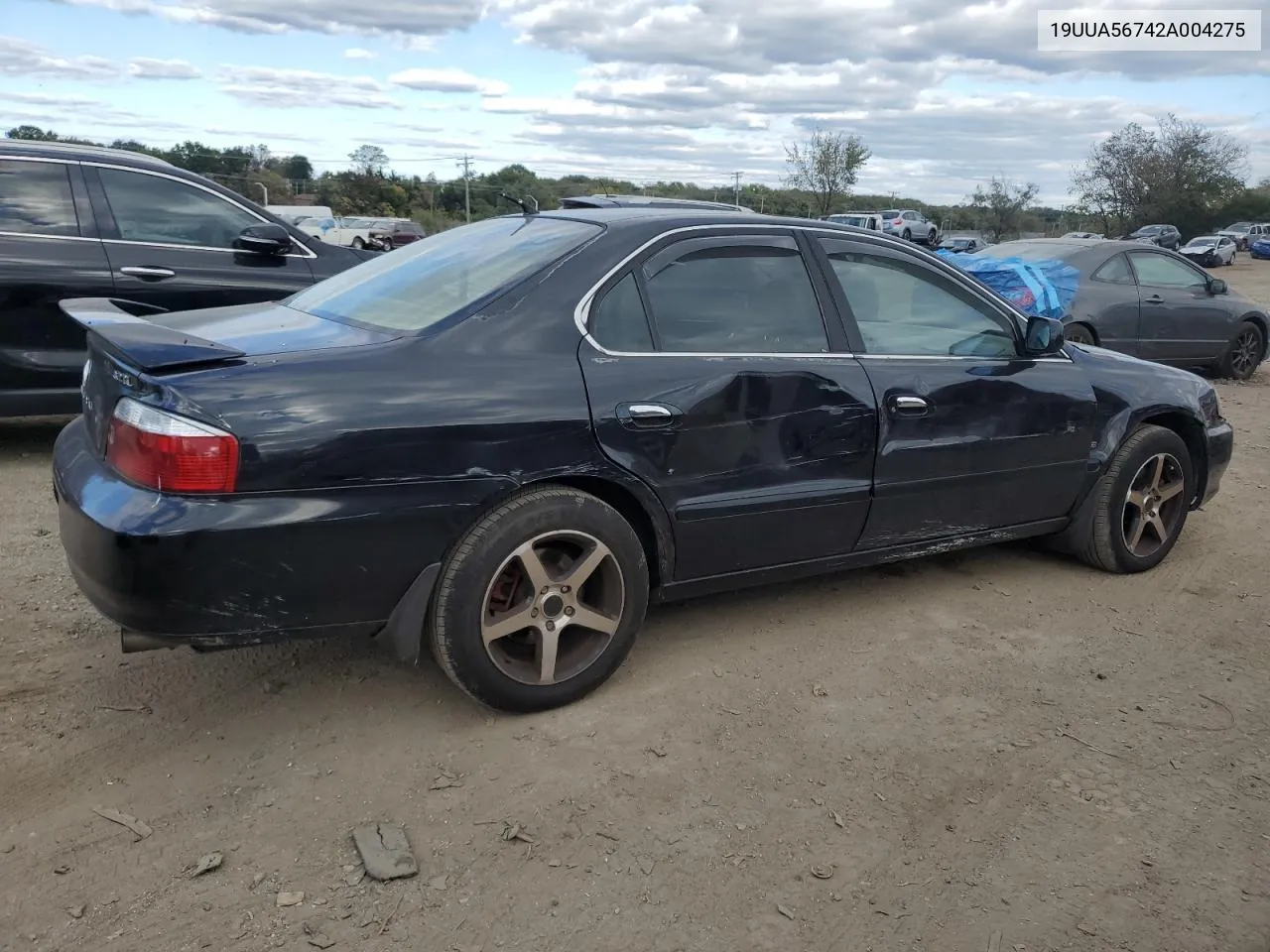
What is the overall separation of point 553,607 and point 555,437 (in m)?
0.54

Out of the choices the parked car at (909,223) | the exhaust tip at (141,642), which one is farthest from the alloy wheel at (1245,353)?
the parked car at (909,223)

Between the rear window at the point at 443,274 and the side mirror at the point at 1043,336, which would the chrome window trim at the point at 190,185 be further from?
the side mirror at the point at 1043,336

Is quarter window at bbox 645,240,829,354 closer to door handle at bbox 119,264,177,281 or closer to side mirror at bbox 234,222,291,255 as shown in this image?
side mirror at bbox 234,222,291,255

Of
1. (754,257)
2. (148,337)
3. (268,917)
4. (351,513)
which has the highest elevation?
(754,257)

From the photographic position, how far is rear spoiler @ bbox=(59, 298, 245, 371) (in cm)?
273

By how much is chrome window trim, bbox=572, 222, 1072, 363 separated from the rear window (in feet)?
0.59

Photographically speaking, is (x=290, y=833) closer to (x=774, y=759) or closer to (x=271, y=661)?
(x=271, y=661)

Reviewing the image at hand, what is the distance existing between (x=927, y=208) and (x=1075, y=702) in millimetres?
75059

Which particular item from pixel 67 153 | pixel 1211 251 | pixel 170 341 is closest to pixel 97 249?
pixel 67 153

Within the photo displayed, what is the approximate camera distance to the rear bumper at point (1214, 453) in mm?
4938

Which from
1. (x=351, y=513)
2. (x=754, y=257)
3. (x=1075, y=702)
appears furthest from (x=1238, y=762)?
(x=351, y=513)

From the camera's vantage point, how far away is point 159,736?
3061 mm

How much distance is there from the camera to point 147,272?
5914 mm

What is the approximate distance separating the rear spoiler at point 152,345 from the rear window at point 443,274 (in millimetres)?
566
